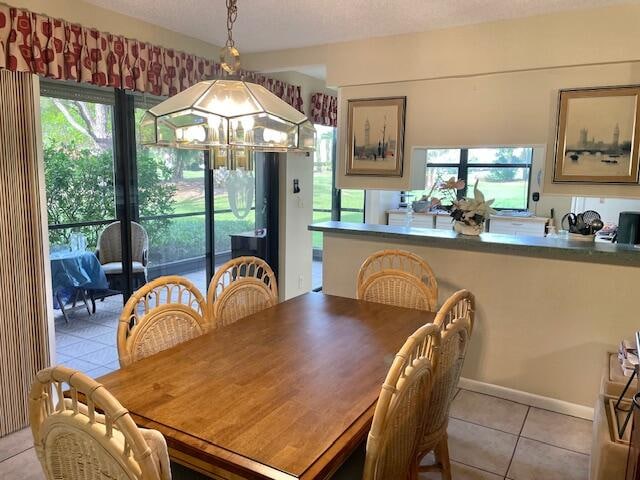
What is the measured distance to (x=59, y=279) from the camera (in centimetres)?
317

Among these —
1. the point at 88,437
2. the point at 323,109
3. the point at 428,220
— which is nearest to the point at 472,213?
the point at 323,109

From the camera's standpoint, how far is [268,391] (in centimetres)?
164

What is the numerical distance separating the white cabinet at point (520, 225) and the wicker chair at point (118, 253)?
170 inches

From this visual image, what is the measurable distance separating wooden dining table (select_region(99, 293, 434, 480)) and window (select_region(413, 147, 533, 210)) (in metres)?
4.57

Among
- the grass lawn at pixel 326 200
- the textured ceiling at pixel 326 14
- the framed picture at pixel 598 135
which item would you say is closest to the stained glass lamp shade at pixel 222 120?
the textured ceiling at pixel 326 14

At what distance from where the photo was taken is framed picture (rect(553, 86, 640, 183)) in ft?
9.28

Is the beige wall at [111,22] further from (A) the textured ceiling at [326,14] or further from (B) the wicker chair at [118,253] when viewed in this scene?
(B) the wicker chair at [118,253]

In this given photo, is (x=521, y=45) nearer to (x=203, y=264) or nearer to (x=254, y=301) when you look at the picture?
(x=254, y=301)

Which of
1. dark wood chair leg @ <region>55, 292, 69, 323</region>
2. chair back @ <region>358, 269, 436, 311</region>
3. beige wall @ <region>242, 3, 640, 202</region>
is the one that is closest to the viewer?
chair back @ <region>358, 269, 436, 311</region>

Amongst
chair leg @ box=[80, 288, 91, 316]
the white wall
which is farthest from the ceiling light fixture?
the white wall

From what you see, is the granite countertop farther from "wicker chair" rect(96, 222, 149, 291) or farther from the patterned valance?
the patterned valance

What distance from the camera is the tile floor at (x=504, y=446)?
7.67 feet

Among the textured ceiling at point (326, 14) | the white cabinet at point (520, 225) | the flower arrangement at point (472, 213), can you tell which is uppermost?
the textured ceiling at point (326, 14)

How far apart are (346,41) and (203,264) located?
7.11 feet
